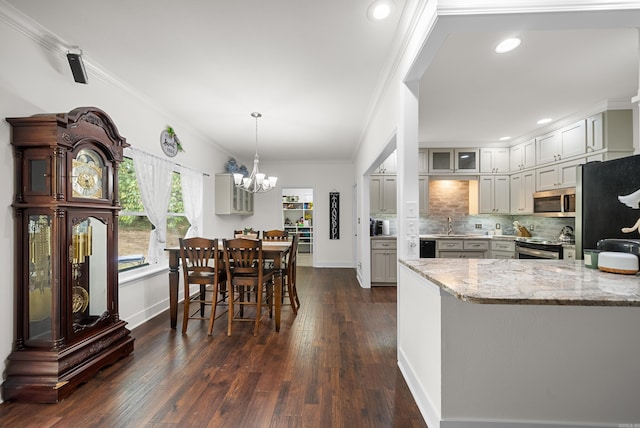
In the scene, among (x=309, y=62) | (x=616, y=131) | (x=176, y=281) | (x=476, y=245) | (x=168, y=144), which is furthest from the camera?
(x=476, y=245)

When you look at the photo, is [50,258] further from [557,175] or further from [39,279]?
[557,175]

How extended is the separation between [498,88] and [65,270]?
4.11 metres

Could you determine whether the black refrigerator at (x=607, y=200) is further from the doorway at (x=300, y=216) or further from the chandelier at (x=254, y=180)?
the doorway at (x=300, y=216)

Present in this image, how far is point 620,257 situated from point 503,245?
10.7ft

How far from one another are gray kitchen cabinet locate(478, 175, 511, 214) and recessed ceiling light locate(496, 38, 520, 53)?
10.4 ft

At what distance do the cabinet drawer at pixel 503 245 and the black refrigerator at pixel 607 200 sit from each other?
93.5 inches

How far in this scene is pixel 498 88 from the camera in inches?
114

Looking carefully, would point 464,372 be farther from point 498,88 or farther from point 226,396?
point 498,88

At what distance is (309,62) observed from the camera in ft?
7.86

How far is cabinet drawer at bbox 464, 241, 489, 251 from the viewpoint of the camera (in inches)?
179

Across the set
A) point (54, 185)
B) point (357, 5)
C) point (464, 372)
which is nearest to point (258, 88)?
point (357, 5)

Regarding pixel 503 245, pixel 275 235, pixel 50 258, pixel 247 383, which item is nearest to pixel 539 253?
pixel 503 245

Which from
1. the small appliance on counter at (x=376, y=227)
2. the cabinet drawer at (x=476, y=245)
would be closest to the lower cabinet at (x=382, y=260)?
the small appliance on counter at (x=376, y=227)

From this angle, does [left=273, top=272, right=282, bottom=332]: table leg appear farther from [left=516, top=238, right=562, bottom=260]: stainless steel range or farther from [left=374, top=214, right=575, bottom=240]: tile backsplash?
[left=516, top=238, right=562, bottom=260]: stainless steel range
